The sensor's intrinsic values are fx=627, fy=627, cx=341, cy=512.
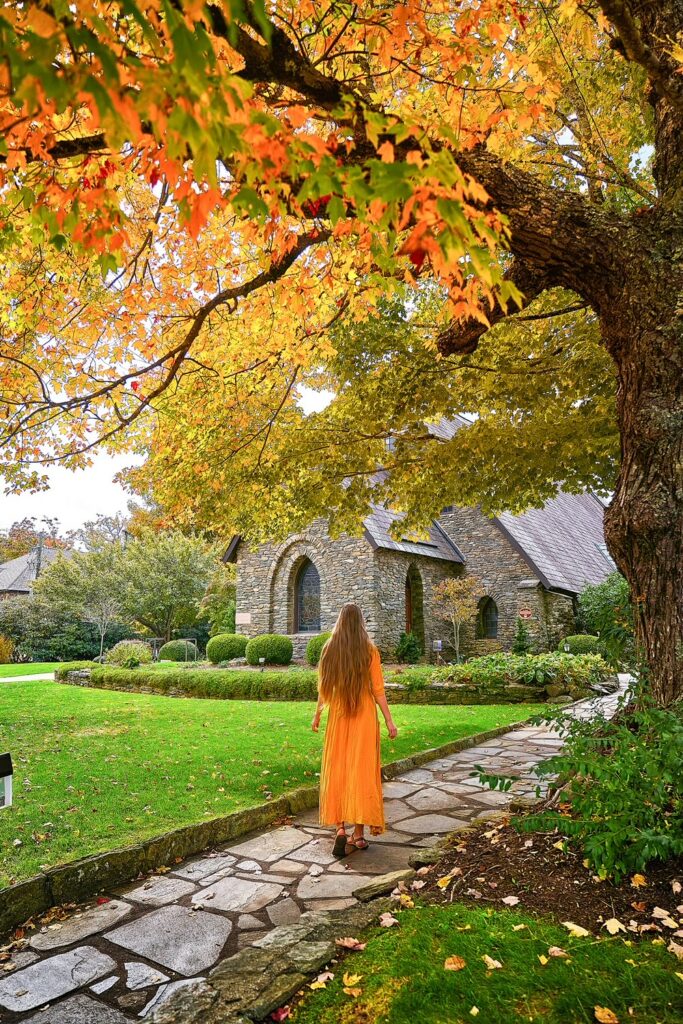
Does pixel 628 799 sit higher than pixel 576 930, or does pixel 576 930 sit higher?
pixel 628 799

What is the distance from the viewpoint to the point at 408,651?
20.2m

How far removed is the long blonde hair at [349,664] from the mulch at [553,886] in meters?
1.37

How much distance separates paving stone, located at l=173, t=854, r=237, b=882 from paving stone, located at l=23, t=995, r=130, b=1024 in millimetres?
1534

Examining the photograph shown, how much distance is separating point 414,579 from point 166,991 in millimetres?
19529

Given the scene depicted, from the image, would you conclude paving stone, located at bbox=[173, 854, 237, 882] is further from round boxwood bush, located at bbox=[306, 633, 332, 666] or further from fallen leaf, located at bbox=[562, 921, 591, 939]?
round boxwood bush, located at bbox=[306, 633, 332, 666]

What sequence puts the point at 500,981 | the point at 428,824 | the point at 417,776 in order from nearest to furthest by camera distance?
the point at 500,981 < the point at 428,824 < the point at 417,776

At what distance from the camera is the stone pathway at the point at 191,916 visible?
301 cm

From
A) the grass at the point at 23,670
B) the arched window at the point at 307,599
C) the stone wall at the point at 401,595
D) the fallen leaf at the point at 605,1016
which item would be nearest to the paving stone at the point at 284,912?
the fallen leaf at the point at 605,1016

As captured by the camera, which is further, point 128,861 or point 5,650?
point 5,650

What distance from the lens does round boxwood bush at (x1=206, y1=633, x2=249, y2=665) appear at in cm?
2209

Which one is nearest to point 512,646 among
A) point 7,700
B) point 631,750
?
point 7,700

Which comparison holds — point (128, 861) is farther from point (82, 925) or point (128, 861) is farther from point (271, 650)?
point (271, 650)

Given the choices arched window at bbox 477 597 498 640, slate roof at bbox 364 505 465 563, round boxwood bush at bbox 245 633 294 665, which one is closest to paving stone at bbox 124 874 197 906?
slate roof at bbox 364 505 465 563

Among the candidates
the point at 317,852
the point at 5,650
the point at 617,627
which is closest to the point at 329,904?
the point at 317,852
